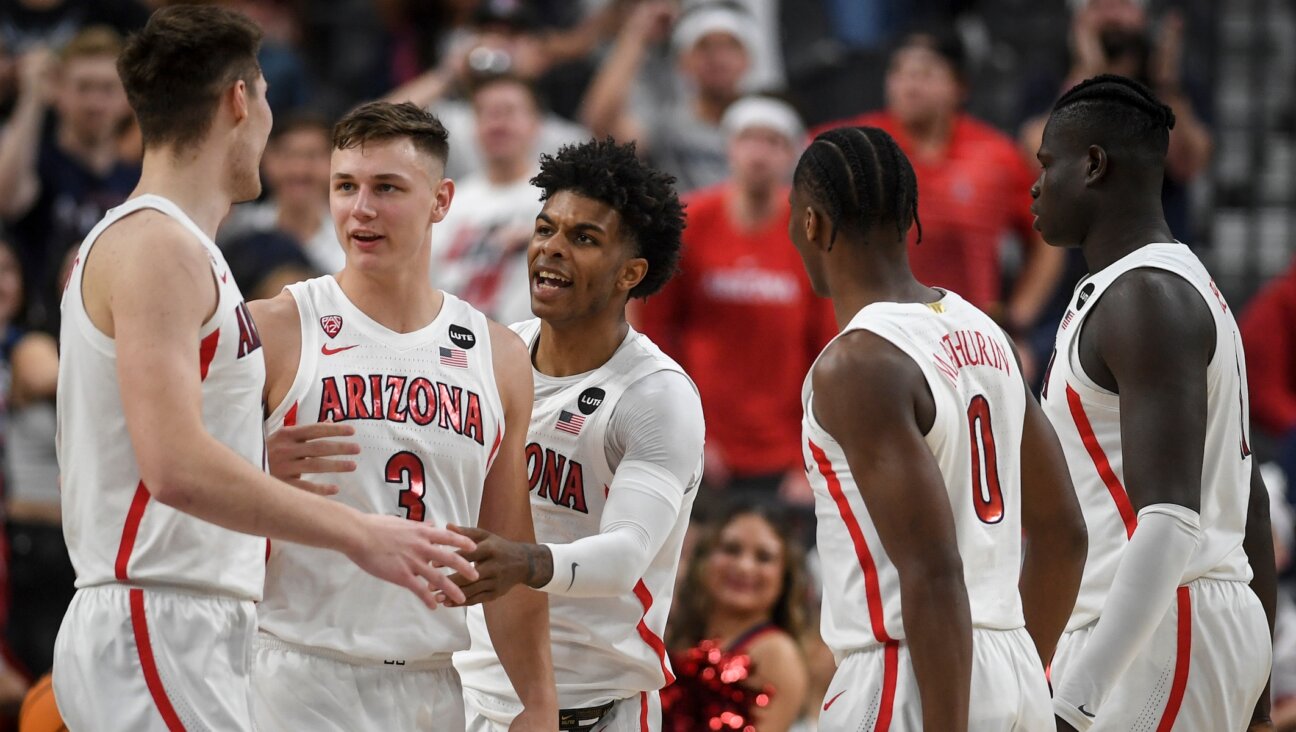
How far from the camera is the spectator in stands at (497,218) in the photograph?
30.7 ft

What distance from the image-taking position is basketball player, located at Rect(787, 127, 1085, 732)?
4246 mm

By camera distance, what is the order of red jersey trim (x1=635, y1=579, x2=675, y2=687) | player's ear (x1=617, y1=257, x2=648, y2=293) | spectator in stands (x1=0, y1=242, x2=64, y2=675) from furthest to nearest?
spectator in stands (x1=0, y1=242, x2=64, y2=675) < player's ear (x1=617, y1=257, x2=648, y2=293) < red jersey trim (x1=635, y1=579, x2=675, y2=687)

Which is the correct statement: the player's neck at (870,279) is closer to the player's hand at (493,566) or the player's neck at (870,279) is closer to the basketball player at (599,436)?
the basketball player at (599,436)

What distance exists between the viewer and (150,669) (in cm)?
405

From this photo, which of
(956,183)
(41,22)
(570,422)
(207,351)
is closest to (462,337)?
(570,422)

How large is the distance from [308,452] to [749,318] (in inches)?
210

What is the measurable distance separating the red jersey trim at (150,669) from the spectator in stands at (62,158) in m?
5.86

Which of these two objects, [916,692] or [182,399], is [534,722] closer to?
[916,692]

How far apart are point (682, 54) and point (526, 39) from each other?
100 cm

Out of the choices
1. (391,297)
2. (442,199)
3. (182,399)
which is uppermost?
(442,199)

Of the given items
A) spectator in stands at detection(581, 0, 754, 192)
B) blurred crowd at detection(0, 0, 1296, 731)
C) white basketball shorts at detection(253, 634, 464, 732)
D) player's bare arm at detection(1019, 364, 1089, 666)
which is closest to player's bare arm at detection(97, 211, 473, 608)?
white basketball shorts at detection(253, 634, 464, 732)

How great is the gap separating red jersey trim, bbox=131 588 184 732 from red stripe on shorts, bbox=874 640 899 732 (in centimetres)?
173

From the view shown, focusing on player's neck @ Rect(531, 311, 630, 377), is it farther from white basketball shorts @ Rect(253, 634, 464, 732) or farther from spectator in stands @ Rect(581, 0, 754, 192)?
spectator in stands @ Rect(581, 0, 754, 192)

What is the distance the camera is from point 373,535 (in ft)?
13.2
